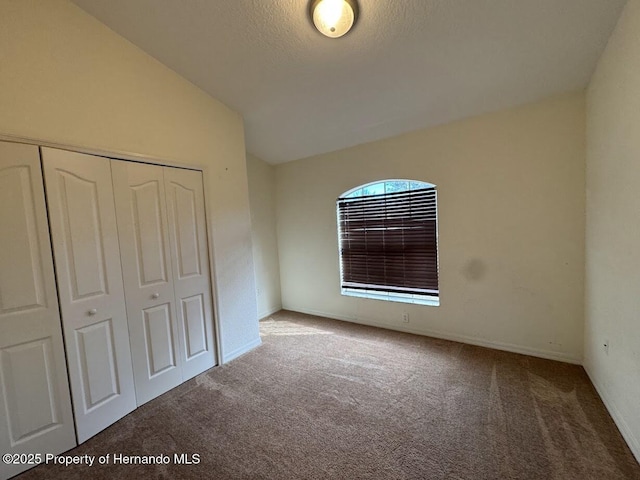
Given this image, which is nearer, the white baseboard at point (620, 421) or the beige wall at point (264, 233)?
the white baseboard at point (620, 421)

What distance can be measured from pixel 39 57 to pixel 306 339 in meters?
3.30

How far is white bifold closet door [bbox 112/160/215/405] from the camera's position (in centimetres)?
221

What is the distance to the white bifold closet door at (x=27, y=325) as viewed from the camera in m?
1.62

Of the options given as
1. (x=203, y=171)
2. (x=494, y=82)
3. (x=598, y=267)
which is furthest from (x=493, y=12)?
(x=203, y=171)

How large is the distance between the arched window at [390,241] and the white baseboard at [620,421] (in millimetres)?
1442

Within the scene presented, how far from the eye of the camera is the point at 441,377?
245 cm

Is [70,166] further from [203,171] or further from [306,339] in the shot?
[306,339]

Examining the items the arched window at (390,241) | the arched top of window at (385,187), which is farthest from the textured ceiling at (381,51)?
the arched window at (390,241)

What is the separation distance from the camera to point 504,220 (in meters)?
2.74

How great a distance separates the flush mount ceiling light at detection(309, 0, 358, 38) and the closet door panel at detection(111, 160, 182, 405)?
1699 millimetres

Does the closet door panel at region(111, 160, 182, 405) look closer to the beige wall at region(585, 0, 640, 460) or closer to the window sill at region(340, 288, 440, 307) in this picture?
the window sill at region(340, 288, 440, 307)

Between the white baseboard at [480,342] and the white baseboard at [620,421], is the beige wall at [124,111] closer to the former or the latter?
the white baseboard at [480,342]

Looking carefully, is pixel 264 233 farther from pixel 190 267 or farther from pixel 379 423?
pixel 379 423

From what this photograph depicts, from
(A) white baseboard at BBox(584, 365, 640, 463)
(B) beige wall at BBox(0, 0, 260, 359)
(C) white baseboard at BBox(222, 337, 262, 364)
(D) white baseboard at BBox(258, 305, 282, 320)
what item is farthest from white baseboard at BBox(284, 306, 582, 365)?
(B) beige wall at BBox(0, 0, 260, 359)
